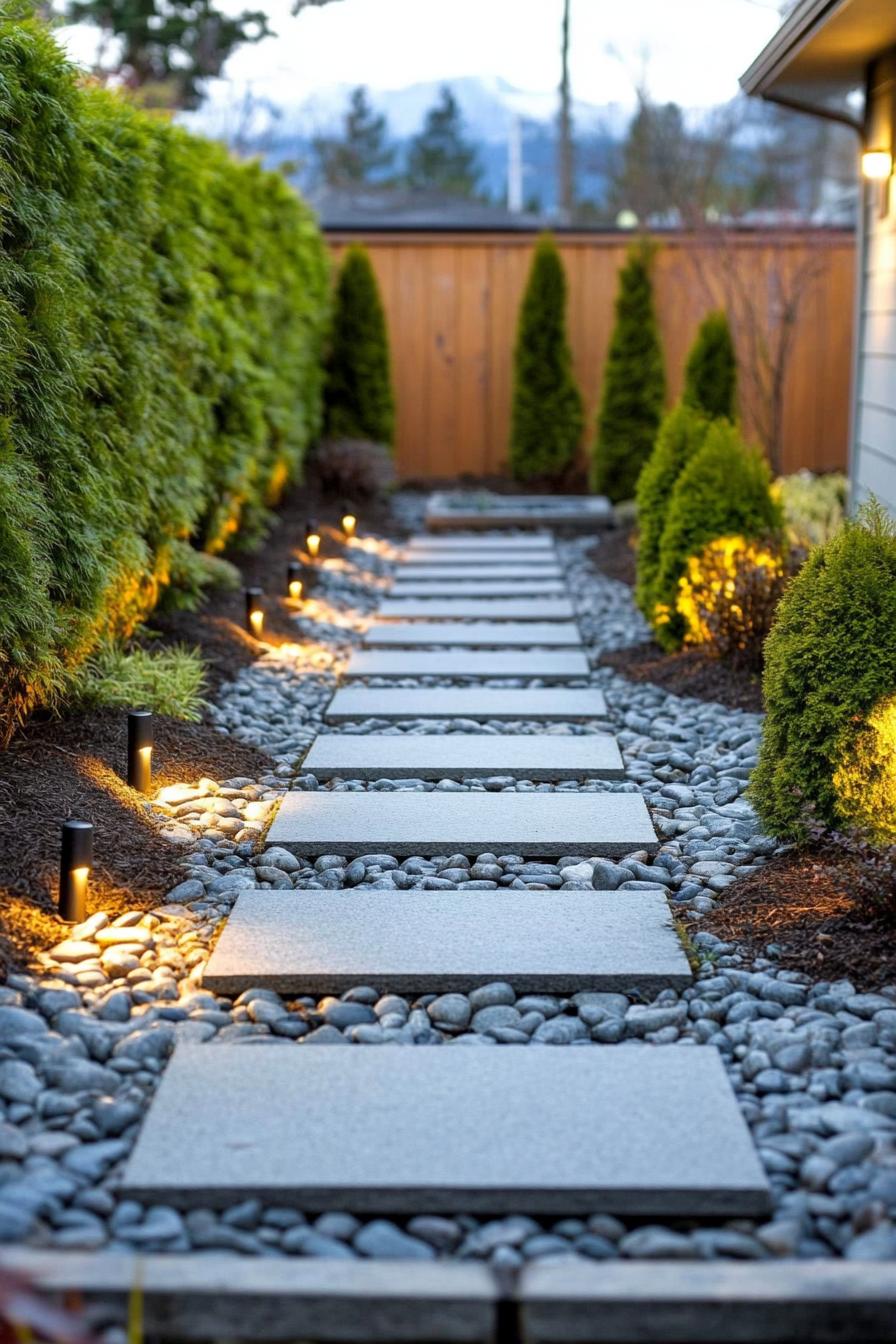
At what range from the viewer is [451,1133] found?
239 cm

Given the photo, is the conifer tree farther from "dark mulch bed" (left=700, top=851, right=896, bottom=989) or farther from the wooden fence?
"dark mulch bed" (left=700, top=851, right=896, bottom=989)

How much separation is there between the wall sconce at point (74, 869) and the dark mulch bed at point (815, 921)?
145cm

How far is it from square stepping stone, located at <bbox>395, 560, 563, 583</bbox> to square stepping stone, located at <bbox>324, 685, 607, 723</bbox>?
8.99ft

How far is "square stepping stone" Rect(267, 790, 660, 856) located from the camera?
393 cm

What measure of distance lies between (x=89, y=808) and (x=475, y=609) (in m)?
3.85

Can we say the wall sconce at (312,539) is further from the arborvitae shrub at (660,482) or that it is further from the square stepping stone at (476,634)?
the arborvitae shrub at (660,482)

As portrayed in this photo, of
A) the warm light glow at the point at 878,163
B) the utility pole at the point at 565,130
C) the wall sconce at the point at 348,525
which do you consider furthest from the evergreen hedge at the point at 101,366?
the utility pole at the point at 565,130

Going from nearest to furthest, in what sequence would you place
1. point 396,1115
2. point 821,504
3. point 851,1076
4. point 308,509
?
1. point 396,1115
2. point 851,1076
3. point 821,504
4. point 308,509

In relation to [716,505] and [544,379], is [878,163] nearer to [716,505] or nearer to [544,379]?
[716,505]

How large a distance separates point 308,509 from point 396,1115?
8.34 m

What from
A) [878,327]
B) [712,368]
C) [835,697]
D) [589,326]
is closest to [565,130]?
[589,326]

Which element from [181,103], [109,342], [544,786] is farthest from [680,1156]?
[181,103]

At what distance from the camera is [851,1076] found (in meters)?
2.68

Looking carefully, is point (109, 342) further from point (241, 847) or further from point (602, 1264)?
point (602, 1264)
